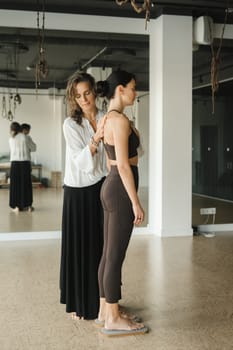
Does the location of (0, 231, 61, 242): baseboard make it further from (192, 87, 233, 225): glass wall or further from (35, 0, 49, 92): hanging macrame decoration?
(192, 87, 233, 225): glass wall

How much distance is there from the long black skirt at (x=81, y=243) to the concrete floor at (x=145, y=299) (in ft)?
0.73

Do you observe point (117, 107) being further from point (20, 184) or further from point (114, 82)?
point (20, 184)

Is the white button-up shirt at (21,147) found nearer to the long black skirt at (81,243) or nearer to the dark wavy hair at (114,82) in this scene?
the long black skirt at (81,243)

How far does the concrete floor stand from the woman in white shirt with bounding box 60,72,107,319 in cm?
21

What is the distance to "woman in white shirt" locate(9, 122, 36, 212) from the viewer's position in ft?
19.9

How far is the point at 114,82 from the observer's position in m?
2.86

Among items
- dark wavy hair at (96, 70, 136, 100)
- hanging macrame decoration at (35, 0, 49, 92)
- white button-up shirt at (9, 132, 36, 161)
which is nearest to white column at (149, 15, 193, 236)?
hanging macrame decoration at (35, 0, 49, 92)

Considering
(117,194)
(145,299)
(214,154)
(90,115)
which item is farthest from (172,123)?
(117,194)

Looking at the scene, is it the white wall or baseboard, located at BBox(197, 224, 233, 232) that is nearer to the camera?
the white wall

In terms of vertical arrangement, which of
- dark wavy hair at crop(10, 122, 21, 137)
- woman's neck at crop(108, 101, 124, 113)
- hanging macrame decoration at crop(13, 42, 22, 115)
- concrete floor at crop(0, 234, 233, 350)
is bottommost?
concrete floor at crop(0, 234, 233, 350)

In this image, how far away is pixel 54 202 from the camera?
607cm

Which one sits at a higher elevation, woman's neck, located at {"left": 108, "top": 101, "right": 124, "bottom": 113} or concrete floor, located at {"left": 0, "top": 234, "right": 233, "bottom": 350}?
woman's neck, located at {"left": 108, "top": 101, "right": 124, "bottom": 113}

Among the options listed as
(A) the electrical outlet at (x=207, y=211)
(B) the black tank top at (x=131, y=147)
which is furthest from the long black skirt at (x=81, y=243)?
(A) the electrical outlet at (x=207, y=211)

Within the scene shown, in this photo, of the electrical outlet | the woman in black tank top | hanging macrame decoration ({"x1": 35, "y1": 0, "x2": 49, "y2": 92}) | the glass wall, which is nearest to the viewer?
the woman in black tank top
